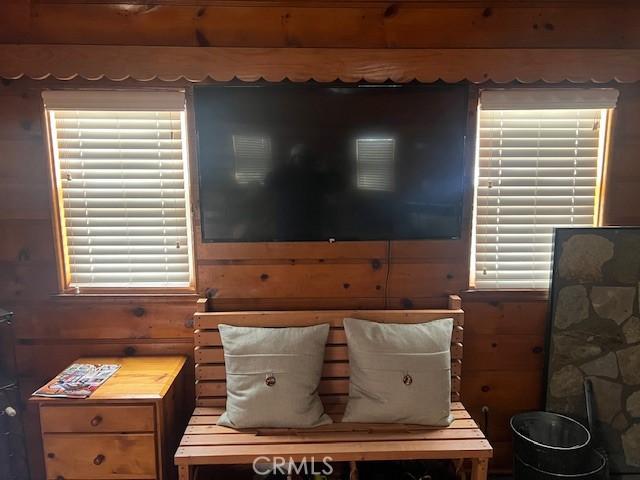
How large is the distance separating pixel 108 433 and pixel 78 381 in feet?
0.87


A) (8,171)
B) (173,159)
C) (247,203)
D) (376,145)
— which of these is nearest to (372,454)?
(247,203)

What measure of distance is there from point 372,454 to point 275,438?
0.40 m

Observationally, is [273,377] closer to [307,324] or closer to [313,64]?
[307,324]

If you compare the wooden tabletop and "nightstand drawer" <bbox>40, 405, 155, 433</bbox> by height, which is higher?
the wooden tabletop

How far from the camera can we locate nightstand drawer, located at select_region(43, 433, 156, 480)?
5.57ft

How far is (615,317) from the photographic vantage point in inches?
79.7

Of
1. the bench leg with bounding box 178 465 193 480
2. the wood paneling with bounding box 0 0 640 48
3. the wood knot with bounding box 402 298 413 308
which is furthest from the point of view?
the wood knot with bounding box 402 298 413 308

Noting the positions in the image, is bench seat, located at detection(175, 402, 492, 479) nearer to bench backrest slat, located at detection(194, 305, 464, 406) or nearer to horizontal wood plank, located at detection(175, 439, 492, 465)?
horizontal wood plank, located at detection(175, 439, 492, 465)

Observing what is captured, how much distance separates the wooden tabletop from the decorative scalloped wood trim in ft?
4.25

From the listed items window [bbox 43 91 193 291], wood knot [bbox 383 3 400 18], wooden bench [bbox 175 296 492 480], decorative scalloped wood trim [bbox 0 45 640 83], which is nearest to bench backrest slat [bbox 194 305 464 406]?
wooden bench [bbox 175 296 492 480]

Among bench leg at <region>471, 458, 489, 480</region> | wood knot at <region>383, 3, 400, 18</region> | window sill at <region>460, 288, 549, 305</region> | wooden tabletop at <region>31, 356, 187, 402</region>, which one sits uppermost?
wood knot at <region>383, 3, 400, 18</region>

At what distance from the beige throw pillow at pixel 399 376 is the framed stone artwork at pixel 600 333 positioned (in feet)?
2.17

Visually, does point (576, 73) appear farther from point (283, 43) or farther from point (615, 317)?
point (283, 43)

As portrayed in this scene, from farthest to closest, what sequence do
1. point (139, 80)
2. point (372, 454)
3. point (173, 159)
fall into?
point (173, 159)
point (139, 80)
point (372, 454)
